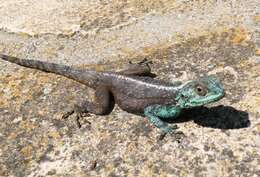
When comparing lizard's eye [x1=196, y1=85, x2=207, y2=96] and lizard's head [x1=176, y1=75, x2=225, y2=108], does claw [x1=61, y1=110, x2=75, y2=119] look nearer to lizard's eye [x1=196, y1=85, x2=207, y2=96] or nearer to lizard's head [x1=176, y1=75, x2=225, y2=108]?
lizard's head [x1=176, y1=75, x2=225, y2=108]

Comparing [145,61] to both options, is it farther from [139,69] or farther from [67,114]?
[67,114]

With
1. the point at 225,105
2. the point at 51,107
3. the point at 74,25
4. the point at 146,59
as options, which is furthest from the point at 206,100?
the point at 74,25

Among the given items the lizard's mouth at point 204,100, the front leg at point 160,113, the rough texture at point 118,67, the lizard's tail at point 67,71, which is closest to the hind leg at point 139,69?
the rough texture at point 118,67

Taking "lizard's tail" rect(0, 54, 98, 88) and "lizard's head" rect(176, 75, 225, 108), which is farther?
"lizard's tail" rect(0, 54, 98, 88)

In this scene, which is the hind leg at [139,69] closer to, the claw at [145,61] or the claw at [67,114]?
the claw at [145,61]

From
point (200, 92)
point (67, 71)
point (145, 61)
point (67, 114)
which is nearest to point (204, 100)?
point (200, 92)

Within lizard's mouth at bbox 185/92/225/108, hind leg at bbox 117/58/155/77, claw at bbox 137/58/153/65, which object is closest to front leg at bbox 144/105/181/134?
lizard's mouth at bbox 185/92/225/108
